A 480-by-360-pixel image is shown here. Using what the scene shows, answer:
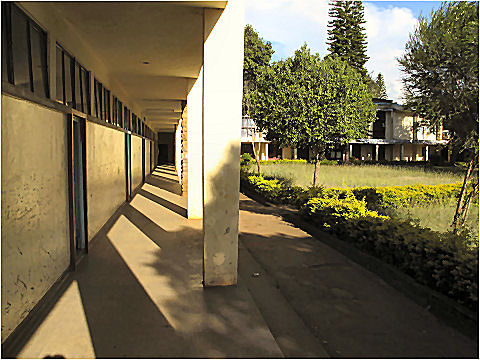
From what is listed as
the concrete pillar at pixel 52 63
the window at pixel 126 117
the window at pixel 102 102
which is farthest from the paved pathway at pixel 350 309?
the window at pixel 126 117

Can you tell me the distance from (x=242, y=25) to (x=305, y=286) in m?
3.89

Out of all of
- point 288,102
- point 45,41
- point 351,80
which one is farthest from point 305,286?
point 351,80

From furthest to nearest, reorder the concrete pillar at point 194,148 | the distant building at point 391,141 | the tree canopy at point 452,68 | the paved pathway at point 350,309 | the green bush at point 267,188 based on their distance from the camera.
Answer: the distant building at point 391,141, the green bush at point 267,188, the concrete pillar at point 194,148, the tree canopy at point 452,68, the paved pathway at point 350,309

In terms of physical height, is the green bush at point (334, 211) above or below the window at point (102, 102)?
below

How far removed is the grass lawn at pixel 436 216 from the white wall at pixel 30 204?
281 inches

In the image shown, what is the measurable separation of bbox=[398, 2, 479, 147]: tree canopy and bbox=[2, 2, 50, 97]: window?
6.77 m

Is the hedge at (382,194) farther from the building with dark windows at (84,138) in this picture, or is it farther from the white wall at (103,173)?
the white wall at (103,173)

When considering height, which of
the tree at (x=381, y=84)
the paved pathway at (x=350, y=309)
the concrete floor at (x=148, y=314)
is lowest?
the paved pathway at (x=350, y=309)

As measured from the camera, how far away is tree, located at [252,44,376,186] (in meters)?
15.6

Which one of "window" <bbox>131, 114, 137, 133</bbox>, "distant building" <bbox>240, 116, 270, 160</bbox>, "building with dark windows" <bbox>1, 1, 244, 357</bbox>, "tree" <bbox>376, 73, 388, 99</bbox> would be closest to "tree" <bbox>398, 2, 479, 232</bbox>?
"building with dark windows" <bbox>1, 1, 244, 357</bbox>

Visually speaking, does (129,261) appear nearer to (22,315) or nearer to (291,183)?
(22,315)

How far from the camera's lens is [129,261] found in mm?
6504

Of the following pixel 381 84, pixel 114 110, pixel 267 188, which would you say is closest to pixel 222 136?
pixel 114 110

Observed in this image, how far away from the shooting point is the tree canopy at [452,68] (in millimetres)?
7004
